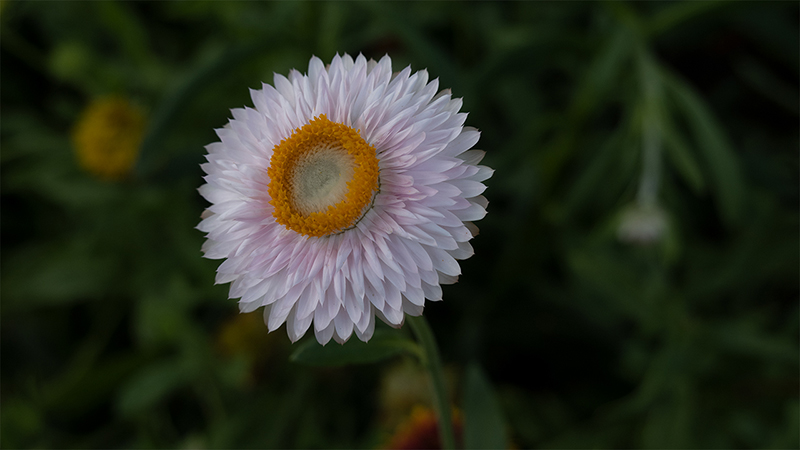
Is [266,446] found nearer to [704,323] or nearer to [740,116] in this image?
[704,323]

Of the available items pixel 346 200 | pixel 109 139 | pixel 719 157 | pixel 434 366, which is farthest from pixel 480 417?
pixel 109 139

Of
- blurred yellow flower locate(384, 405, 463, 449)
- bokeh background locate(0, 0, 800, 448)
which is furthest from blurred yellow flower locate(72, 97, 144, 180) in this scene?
blurred yellow flower locate(384, 405, 463, 449)

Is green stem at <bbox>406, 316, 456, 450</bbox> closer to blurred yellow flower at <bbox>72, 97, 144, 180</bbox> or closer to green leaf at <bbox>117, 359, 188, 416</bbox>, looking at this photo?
green leaf at <bbox>117, 359, 188, 416</bbox>

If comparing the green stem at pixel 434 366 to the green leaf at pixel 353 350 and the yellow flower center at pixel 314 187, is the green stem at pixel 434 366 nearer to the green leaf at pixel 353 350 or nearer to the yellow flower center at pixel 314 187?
the green leaf at pixel 353 350

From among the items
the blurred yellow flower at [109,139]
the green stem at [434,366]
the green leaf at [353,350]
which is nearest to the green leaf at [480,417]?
the green stem at [434,366]

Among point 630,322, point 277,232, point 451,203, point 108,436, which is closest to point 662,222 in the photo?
point 630,322

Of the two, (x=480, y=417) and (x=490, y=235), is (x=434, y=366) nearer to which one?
(x=480, y=417)
